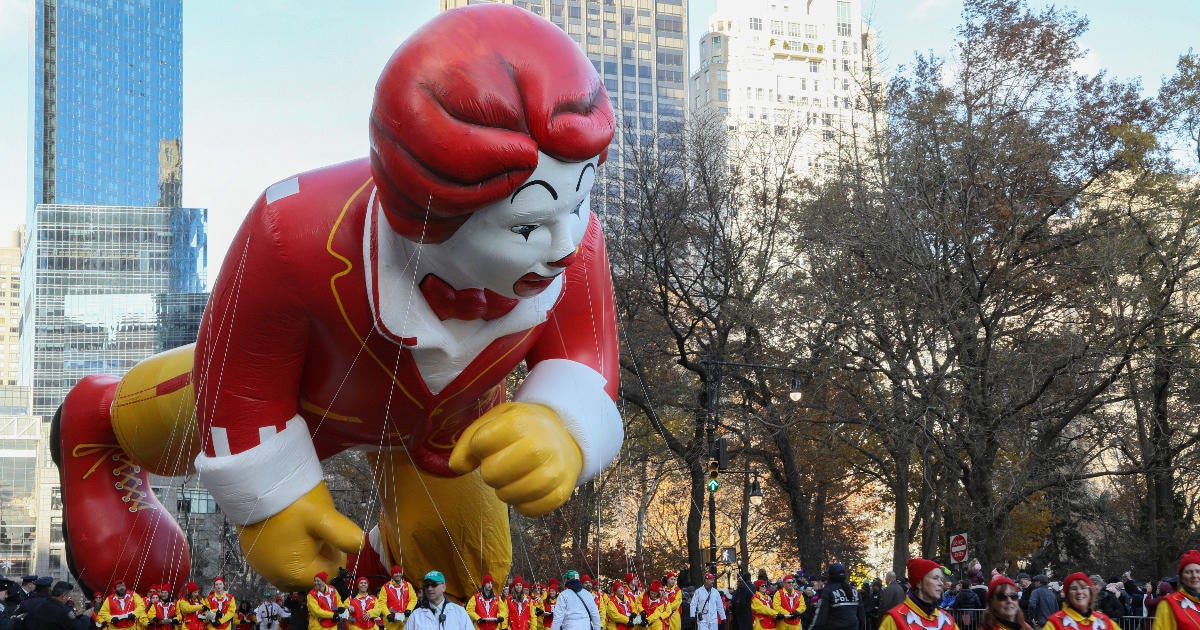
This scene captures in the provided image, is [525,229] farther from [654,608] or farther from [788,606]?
[788,606]

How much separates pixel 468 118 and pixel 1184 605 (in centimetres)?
405

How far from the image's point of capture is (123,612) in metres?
11.2

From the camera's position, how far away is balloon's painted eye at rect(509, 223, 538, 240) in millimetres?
5765

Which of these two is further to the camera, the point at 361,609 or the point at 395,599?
the point at 361,609

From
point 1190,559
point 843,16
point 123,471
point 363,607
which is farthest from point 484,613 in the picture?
point 843,16

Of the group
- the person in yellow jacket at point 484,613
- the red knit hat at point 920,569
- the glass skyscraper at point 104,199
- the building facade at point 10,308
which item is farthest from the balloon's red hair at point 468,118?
the building facade at point 10,308

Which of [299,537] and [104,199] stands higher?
[104,199]

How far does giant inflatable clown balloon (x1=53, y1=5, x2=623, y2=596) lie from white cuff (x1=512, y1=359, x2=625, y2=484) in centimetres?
1

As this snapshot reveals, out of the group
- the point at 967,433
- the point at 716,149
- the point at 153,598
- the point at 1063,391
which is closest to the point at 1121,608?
the point at 967,433

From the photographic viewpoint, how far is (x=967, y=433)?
16.5 metres

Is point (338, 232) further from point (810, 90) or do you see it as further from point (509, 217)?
point (810, 90)

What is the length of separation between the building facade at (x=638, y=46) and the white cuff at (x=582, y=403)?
78.1m

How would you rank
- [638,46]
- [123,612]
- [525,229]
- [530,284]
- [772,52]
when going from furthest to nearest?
1. [638,46]
2. [772,52]
3. [123,612]
4. [530,284]
5. [525,229]

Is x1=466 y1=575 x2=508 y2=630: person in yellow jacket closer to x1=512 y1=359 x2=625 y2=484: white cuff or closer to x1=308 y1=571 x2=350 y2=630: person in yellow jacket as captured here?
x1=308 y1=571 x2=350 y2=630: person in yellow jacket
